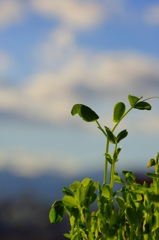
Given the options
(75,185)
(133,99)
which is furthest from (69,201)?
(133,99)

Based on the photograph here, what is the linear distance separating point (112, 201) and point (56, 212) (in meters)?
0.15

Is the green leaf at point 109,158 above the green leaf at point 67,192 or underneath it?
above

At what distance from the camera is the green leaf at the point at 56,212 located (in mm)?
1003

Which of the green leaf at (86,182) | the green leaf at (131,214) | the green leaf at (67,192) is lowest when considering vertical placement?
the green leaf at (131,214)

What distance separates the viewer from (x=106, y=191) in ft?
3.08

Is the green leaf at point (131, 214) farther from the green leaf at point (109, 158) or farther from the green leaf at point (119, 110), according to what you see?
the green leaf at point (119, 110)

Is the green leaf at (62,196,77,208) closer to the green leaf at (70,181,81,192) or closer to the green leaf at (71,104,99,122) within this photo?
the green leaf at (70,181,81,192)

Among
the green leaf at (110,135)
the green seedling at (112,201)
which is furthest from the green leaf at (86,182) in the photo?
the green leaf at (110,135)

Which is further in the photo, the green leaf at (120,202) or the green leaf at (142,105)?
the green leaf at (142,105)

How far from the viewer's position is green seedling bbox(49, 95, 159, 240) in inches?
36.0

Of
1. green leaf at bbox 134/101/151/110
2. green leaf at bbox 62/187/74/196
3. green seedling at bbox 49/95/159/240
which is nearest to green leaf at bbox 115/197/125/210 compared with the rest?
green seedling at bbox 49/95/159/240

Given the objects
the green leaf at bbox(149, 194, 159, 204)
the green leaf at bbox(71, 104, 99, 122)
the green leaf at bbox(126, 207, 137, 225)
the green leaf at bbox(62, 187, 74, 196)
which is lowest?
the green leaf at bbox(126, 207, 137, 225)

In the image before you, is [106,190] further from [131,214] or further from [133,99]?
[133,99]

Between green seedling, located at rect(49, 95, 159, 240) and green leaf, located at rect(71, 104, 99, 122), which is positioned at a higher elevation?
green leaf, located at rect(71, 104, 99, 122)
